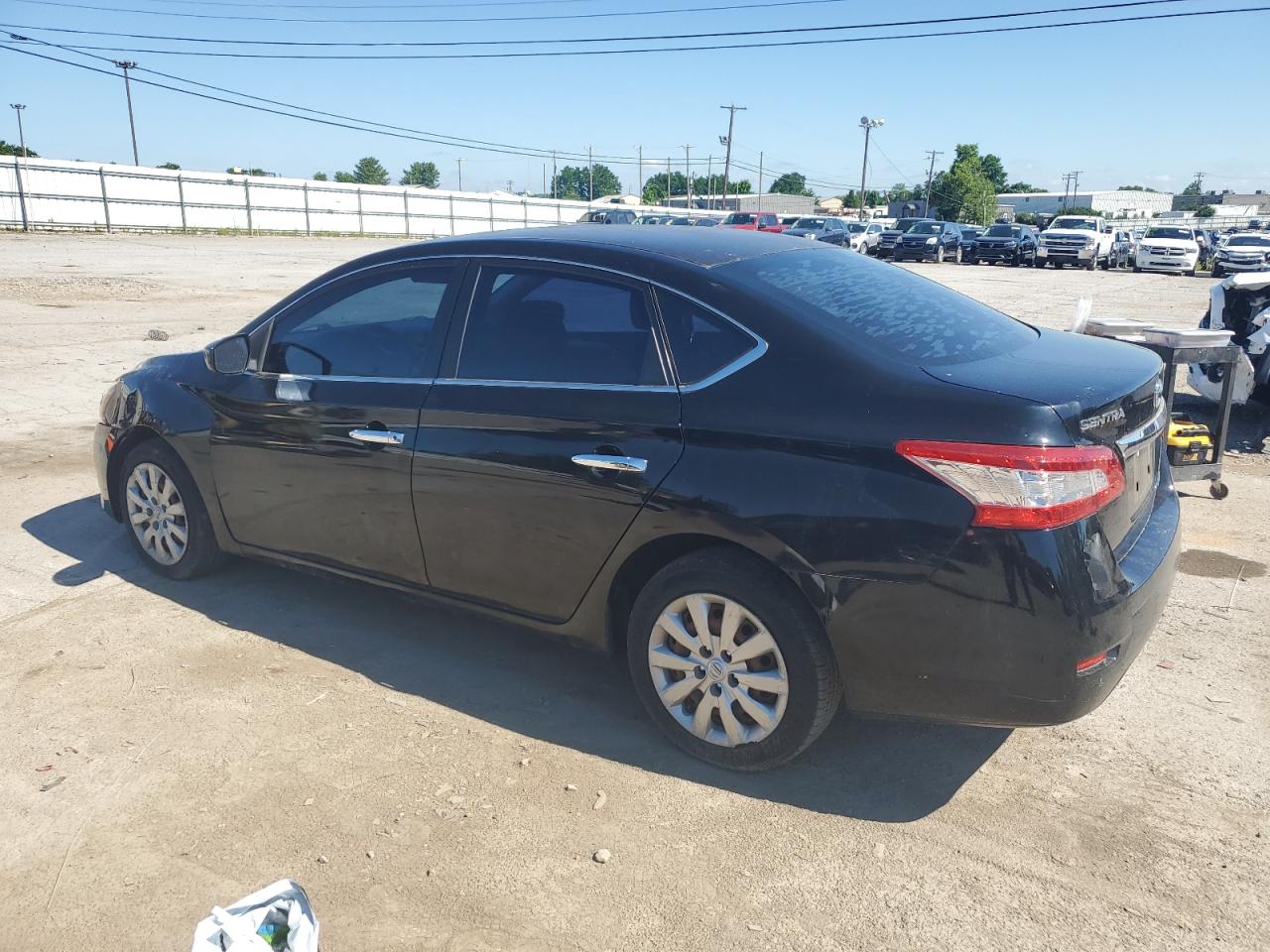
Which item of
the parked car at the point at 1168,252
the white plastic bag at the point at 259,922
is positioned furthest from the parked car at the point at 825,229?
the white plastic bag at the point at 259,922

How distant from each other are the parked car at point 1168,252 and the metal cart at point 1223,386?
33.9 m

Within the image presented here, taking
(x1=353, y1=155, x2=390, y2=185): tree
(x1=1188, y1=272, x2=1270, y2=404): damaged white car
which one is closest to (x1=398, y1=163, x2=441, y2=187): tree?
(x1=353, y1=155, x2=390, y2=185): tree

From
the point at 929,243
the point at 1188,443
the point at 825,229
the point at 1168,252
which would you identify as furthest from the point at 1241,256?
the point at 1188,443

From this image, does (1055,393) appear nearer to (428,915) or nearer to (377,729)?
(428,915)

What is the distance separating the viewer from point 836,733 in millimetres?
3699

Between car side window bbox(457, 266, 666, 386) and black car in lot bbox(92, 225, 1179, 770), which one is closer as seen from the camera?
black car in lot bbox(92, 225, 1179, 770)

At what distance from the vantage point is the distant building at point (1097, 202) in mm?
132250

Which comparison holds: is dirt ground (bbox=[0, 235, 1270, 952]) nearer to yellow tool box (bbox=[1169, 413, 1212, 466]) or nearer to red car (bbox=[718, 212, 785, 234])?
→ yellow tool box (bbox=[1169, 413, 1212, 466])

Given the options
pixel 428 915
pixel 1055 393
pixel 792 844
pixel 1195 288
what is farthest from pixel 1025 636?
pixel 1195 288

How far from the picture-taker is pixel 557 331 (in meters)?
3.77

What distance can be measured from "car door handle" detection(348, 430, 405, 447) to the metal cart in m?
4.55

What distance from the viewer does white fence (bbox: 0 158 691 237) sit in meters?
39.9

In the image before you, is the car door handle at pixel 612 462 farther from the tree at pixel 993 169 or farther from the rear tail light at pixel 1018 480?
the tree at pixel 993 169

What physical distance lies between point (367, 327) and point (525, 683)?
1.67 metres
